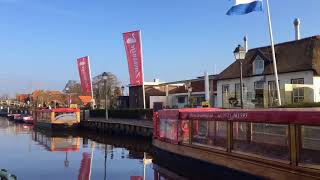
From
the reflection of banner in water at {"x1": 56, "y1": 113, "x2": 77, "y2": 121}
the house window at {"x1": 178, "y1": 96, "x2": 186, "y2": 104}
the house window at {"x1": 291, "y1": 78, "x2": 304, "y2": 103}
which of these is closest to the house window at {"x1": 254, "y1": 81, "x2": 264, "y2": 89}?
the house window at {"x1": 291, "y1": 78, "x2": 304, "y2": 103}

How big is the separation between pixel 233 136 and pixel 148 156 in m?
13.6

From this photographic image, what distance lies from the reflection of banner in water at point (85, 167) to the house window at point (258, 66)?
23.9 metres

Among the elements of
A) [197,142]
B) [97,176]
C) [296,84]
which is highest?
[296,84]

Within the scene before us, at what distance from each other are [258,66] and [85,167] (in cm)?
3005

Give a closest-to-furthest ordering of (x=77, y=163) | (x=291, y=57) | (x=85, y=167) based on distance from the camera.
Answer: (x=85, y=167) < (x=77, y=163) < (x=291, y=57)

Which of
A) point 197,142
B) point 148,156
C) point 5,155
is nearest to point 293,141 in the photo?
point 197,142

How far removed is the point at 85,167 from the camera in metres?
25.3

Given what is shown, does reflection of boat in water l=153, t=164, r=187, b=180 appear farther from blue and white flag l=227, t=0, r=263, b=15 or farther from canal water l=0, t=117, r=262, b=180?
blue and white flag l=227, t=0, r=263, b=15

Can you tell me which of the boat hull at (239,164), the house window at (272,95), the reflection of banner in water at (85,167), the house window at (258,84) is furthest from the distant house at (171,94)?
the boat hull at (239,164)

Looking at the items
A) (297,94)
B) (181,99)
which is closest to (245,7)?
(297,94)

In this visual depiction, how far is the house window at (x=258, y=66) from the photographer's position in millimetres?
50725

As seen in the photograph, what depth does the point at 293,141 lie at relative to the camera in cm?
1379

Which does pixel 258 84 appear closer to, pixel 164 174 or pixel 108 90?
pixel 164 174

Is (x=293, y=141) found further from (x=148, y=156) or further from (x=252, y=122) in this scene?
(x=148, y=156)
